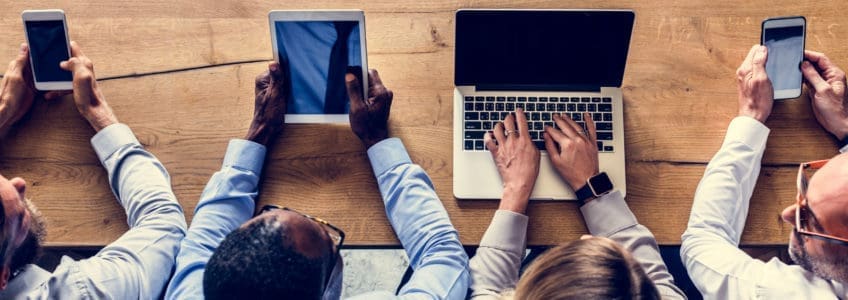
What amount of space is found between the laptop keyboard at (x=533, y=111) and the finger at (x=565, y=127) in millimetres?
14

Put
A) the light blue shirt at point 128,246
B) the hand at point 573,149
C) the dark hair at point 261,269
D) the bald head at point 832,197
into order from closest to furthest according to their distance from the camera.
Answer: the dark hair at point 261,269
the bald head at point 832,197
the light blue shirt at point 128,246
the hand at point 573,149

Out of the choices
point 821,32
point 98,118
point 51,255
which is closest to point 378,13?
point 98,118

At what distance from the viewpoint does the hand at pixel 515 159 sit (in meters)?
1.45

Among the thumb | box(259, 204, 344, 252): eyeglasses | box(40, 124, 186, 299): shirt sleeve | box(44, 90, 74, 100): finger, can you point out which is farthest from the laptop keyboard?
box(44, 90, 74, 100): finger

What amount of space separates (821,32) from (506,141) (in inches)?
29.6

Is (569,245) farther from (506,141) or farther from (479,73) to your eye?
(479,73)

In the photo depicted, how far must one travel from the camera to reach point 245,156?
147 cm

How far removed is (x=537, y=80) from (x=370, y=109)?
0.36 metres

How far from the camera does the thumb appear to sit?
4.80ft

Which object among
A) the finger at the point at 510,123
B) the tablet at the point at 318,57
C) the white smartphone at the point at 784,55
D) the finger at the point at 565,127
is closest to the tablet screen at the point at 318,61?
the tablet at the point at 318,57

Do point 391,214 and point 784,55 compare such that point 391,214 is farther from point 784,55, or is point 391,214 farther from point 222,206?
point 784,55

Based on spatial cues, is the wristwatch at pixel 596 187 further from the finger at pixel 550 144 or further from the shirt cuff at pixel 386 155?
the shirt cuff at pixel 386 155

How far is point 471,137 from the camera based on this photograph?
151cm

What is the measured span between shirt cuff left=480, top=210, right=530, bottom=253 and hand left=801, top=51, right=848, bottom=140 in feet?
2.22
